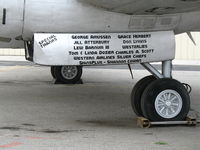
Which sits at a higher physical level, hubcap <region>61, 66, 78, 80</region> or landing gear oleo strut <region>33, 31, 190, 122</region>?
landing gear oleo strut <region>33, 31, 190, 122</region>

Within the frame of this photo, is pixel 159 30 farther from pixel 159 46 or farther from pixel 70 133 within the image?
pixel 70 133

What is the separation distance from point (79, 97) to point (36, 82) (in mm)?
3381

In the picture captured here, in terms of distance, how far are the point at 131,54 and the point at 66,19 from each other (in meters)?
1.18

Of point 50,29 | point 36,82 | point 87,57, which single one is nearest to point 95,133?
point 87,57

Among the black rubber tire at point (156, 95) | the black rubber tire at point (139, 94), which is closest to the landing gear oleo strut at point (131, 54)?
the black rubber tire at point (156, 95)

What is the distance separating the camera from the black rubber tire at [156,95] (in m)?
6.63

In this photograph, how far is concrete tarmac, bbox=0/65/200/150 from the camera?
18.6ft

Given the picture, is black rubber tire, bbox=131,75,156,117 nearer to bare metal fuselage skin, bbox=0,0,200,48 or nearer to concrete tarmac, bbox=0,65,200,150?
concrete tarmac, bbox=0,65,200,150

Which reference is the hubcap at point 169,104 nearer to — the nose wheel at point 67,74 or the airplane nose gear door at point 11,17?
the airplane nose gear door at point 11,17

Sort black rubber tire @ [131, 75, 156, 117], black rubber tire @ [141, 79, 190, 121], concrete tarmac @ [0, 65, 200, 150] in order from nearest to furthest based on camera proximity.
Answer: concrete tarmac @ [0, 65, 200, 150]
black rubber tire @ [141, 79, 190, 121]
black rubber tire @ [131, 75, 156, 117]

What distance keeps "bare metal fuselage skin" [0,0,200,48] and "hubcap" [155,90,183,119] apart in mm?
1092

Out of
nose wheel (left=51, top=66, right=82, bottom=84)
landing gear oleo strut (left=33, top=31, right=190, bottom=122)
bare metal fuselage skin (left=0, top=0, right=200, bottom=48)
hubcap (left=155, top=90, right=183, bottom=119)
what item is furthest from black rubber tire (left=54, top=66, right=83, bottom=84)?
hubcap (left=155, top=90, right=183, bottom=119)

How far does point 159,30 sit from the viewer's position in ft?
22.6

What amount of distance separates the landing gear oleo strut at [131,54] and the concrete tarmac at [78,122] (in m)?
0.37
